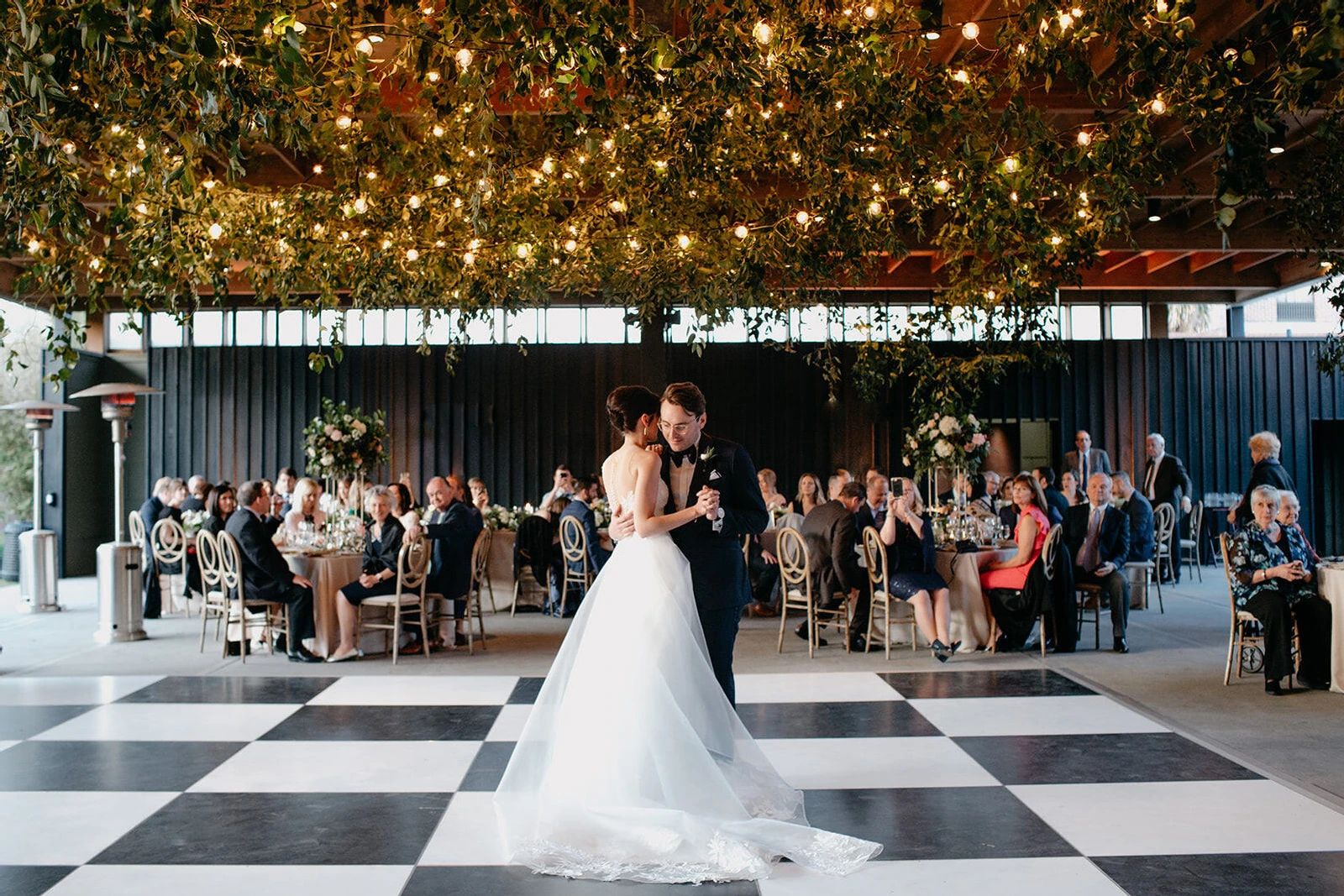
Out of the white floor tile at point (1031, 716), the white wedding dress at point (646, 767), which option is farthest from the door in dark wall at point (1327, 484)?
the white wedding dress at point (646, 767)

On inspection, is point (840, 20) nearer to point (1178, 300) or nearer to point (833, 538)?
point (833, 538)

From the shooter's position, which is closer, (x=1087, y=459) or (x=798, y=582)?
(x=798, y=582)

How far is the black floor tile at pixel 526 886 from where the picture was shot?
3.21 meters

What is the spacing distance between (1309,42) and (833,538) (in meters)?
4.73

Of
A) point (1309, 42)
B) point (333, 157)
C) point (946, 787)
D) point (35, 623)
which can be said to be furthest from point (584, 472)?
point (1309, 42)

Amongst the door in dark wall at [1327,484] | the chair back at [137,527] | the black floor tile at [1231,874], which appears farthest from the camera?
the door in dark wall at [1327,484]

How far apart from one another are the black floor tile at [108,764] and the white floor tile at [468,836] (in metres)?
1.20

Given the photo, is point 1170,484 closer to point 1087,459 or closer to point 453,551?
point 1087,459

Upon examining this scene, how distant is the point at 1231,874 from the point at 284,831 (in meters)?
3.06

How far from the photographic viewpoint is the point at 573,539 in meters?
9.71

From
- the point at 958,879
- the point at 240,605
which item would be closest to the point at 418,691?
the point at 240,605

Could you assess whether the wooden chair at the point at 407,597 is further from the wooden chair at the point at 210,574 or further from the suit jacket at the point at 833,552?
the suit jacket at the point at 833,552

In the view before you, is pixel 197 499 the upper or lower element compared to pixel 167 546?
upper

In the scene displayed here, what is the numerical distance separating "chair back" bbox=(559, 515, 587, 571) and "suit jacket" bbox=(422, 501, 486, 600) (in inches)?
66.7
